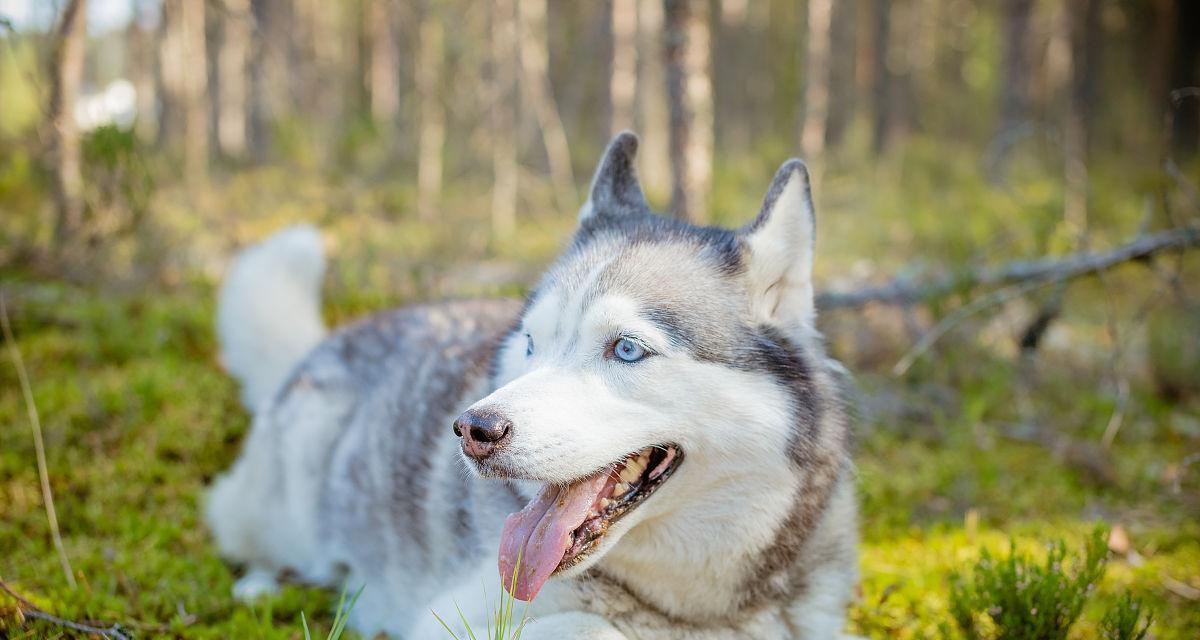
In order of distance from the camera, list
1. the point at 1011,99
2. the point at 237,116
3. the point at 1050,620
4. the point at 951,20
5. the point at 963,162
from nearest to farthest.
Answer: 1. the point at 1050,620
2. the point at 1011,99
3. the point at 963,162
4. the point at 237,116
5. the point at 951,20

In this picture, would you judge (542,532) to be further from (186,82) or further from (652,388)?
(186,82)

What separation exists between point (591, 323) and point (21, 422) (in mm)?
3421

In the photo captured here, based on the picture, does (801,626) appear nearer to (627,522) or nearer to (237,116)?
(627,522)

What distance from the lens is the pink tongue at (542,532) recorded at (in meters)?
2.06

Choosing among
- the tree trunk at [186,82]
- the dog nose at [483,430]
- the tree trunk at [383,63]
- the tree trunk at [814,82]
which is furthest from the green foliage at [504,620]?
the tree trunk at [383,63]

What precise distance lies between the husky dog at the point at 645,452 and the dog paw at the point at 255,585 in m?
0.53

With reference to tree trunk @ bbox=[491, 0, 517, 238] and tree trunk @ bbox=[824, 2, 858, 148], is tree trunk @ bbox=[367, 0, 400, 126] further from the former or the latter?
tree trunk @ bbox=[824, 2, 858, 148]

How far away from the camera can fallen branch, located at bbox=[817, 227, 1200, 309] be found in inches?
161

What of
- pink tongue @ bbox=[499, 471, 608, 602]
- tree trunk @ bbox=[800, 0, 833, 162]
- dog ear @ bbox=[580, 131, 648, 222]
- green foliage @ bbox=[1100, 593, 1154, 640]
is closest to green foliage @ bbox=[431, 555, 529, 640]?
pink tongue @ bbox=[499, 471, 608, 602]

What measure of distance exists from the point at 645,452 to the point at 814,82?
33.2 ft

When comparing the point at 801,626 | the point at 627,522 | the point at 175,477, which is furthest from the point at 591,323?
the point at 175,477

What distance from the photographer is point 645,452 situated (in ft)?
7.26

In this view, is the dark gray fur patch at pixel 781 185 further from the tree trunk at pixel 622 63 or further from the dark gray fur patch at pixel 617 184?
the tree trunk at pixel 622 63

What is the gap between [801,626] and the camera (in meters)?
2.43
